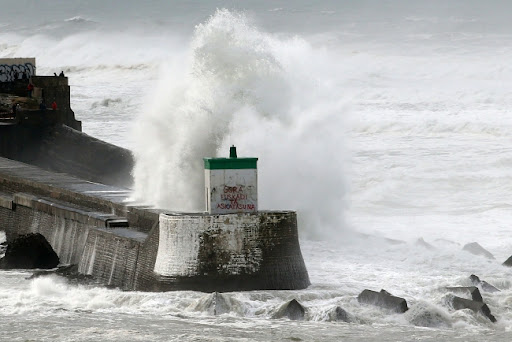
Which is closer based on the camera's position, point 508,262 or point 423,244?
point 508,262

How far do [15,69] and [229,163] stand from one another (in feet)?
66.3

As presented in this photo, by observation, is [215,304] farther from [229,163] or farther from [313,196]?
[313,196]

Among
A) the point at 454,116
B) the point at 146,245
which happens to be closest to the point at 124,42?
the point at 454,116

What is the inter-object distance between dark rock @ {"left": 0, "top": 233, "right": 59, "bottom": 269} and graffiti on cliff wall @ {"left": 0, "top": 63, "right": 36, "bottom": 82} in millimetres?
15965

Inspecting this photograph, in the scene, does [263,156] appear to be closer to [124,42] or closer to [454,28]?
[454,28]

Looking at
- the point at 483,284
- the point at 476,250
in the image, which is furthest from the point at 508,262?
the point at 483,284

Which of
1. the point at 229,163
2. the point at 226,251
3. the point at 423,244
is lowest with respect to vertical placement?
the point at 226,251

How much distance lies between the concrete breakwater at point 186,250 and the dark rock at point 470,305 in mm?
1609

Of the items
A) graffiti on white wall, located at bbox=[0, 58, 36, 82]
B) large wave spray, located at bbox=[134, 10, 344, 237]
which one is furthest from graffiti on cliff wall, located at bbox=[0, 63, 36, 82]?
large wave spray, located at bbox=[134, 10, 344, 237]

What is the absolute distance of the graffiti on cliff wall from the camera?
3044cm

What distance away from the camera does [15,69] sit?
31.0 meters

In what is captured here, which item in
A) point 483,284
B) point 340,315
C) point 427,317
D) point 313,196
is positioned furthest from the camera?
point 313,196

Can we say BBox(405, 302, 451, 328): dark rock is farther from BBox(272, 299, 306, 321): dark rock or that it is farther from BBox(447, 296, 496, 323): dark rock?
BBox(272, 299, 306, 321): dark rock

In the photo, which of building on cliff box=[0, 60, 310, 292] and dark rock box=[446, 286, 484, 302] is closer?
dark rock box=[446, 286, 484, 302]
